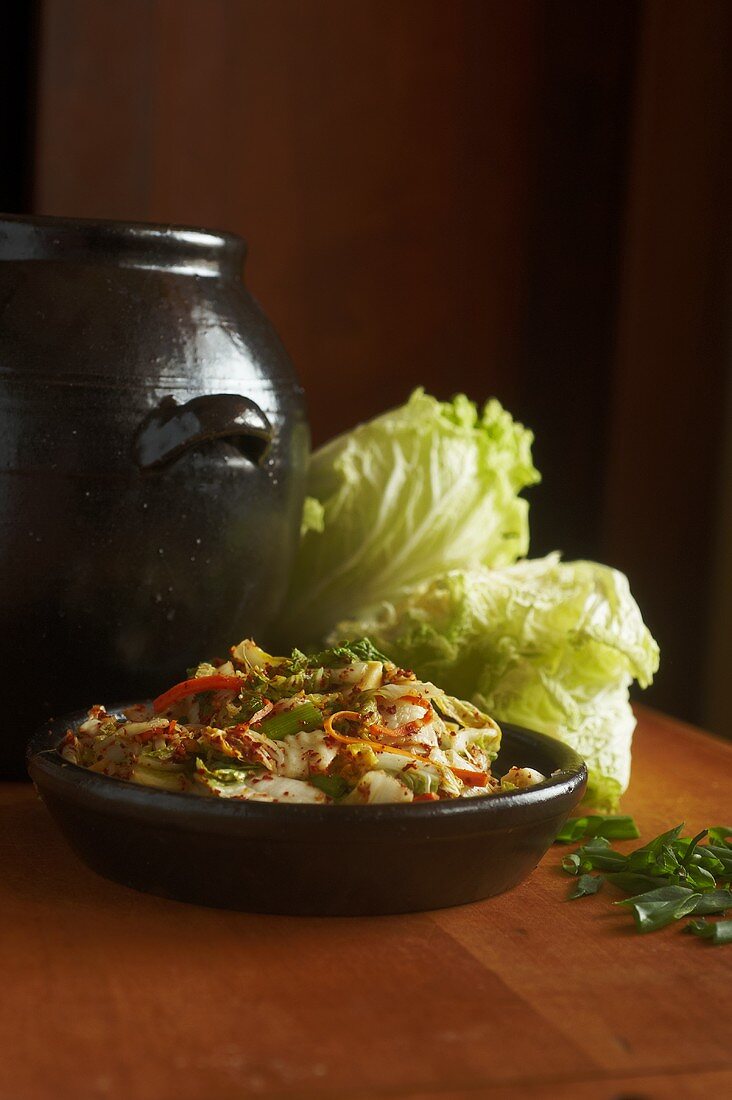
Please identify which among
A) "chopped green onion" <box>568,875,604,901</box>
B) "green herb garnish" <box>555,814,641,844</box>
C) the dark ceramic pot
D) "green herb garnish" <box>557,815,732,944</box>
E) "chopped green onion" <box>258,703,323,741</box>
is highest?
the dark ceramic pot

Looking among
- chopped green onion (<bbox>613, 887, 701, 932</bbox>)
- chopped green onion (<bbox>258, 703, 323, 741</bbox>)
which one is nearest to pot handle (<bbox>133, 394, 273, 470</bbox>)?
chopped green onion (<bbox>258, 703, 323, 741</bbox>)

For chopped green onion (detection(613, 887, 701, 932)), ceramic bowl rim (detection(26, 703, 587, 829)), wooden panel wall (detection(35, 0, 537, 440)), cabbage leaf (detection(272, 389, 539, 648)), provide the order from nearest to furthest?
ceramic bowl rim (detection(26, 703, 587, 829)) < chopped green onion (detection(613, 887, 701, 932)) < cabbage leaf (detection(272, 389, 539, 648)) < wooden panel wall (detection(35, 0, 537, 440))

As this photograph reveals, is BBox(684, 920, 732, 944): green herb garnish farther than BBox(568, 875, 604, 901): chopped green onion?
No

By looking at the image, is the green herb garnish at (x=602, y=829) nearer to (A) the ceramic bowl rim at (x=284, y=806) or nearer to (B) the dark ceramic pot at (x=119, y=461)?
(A) the ceramic bowl rim at (x=284, y=806)

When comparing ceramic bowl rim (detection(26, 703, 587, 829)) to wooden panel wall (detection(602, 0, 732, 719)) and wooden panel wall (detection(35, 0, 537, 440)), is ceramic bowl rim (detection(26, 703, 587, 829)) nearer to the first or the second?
wooden panel wall (detection(602, 0, 732, 719))

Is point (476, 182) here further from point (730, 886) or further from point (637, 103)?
point (730, 886)

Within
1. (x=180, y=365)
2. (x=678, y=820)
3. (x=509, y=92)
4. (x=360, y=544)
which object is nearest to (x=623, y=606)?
(x=678, y=820)

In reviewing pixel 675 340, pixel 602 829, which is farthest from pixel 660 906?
pixel 675 340
